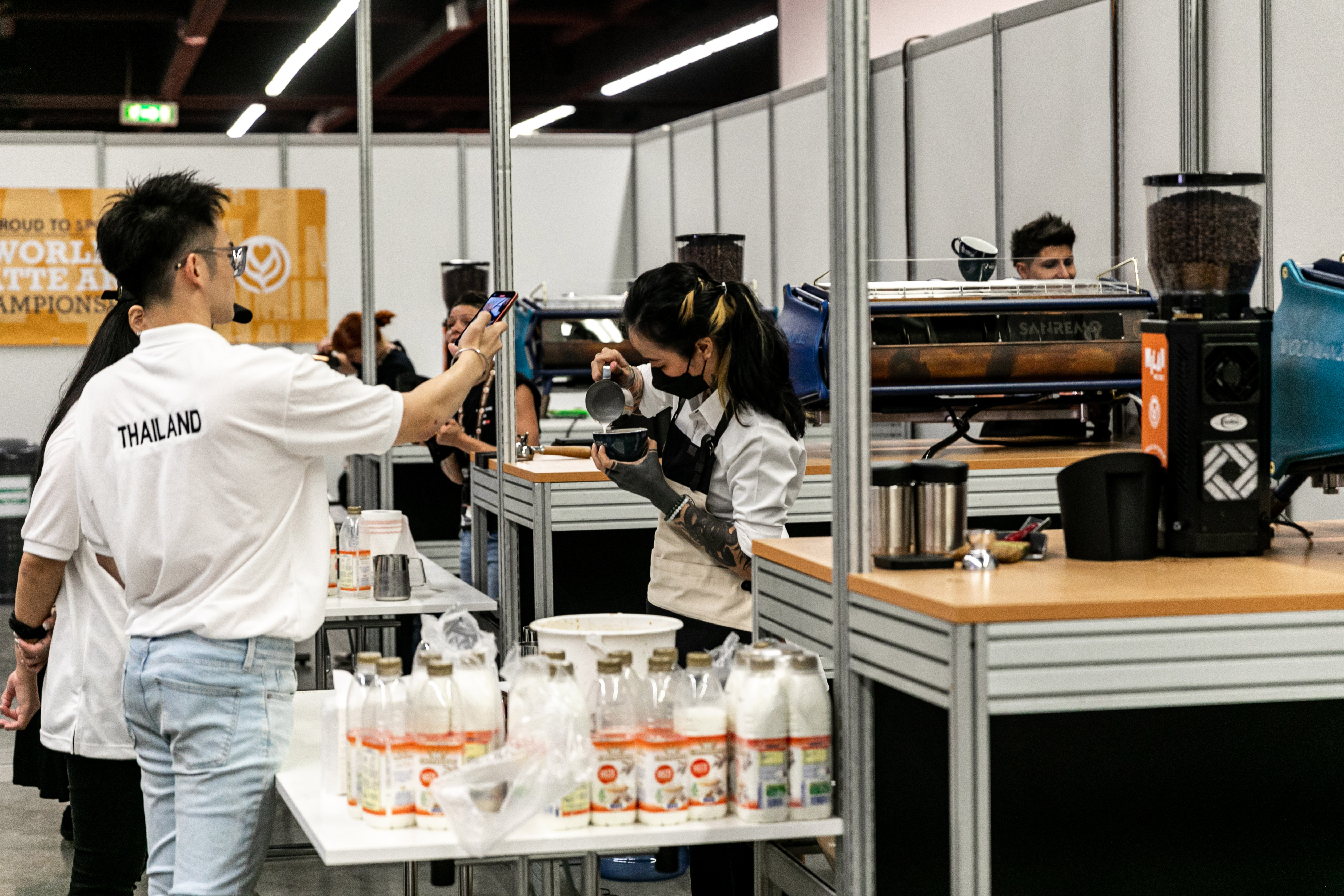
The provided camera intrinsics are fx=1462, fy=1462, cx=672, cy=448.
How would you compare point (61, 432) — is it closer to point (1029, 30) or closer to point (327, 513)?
point (327, 513)

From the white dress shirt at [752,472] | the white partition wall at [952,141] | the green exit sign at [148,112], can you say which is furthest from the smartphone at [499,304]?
the green exit sign at [148,112]

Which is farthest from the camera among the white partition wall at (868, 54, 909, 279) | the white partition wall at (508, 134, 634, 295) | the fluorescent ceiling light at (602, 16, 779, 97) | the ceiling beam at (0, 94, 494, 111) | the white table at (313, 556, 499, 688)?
the ceiling beam at (0, 94, 494, 111)

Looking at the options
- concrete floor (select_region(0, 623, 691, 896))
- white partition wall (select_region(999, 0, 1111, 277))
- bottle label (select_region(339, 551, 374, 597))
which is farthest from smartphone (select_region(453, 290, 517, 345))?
white partition wall (select_region(999, 0, 1111, 277))

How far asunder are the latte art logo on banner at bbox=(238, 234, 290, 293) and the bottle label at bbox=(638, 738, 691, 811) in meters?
8.76

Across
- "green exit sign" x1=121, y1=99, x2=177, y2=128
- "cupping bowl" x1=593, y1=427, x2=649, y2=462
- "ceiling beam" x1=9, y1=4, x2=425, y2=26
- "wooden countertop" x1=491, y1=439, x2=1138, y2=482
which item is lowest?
"wooden countertop" x1=491, y1=439, x2=1138, y2=482

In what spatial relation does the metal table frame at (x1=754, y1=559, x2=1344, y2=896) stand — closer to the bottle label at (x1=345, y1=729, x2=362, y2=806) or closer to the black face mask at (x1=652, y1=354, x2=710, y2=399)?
the bottle label at (x1=345, y1=729, x2=362, y2=806)

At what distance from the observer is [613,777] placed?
2074mm

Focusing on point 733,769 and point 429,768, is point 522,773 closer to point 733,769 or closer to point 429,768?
point 429,768

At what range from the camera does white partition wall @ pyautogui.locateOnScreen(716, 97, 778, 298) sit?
30.8ft

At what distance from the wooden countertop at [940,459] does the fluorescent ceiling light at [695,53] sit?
7.51m

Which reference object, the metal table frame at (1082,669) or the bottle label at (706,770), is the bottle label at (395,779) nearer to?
the bottle label at (706,770)

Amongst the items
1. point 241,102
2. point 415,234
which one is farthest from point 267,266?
point 241,102

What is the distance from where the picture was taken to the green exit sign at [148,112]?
13516 mm

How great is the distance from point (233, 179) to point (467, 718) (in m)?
9.07
